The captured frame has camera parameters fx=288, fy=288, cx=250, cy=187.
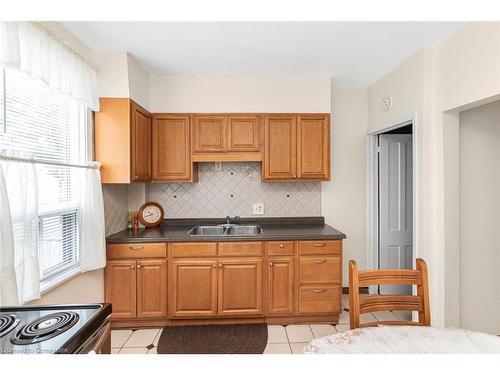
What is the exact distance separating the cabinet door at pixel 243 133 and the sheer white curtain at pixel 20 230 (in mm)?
1789

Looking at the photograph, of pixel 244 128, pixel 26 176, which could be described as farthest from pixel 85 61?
pixel 244 128

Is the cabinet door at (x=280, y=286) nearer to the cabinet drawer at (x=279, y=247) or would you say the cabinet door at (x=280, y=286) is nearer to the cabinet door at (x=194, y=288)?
the cabinet drawer at (x=279, y=247)

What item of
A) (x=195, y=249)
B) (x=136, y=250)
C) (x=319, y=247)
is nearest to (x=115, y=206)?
(x=136, y=250)

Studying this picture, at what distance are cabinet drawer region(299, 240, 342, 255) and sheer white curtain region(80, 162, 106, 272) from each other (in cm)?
173

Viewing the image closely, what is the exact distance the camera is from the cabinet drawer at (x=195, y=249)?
103 inches

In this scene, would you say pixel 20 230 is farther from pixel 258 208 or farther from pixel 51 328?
pixel 258 208

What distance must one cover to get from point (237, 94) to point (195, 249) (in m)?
1.63

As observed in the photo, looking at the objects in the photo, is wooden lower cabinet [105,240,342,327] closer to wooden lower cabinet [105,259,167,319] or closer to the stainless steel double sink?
wooden lower cabinet [105,259,167,319]

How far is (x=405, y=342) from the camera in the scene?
107 cm

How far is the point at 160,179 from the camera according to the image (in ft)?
9.75

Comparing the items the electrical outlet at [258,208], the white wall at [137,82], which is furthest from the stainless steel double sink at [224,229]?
the white wall at [137,82]

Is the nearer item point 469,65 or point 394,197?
point 469,65

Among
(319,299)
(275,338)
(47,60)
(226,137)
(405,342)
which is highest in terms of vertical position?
(47,60)

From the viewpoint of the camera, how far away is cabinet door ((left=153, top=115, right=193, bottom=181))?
2971 millimetres
